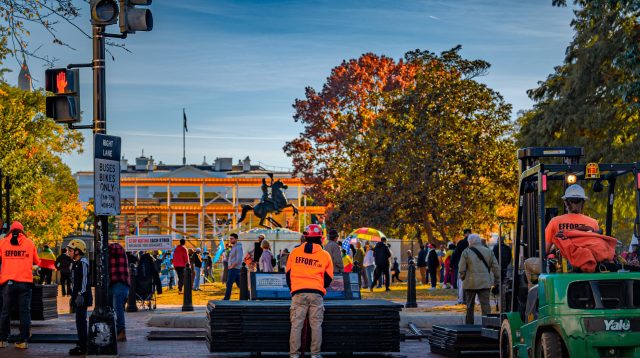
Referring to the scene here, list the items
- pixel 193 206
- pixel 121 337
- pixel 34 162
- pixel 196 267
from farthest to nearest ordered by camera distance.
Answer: pixel 193 206
pixel 34 162
pixel 196 267
pixel 121 337

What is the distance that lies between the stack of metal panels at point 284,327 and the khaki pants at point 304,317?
69 cm

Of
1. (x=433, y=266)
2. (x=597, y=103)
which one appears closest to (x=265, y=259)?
(x=433, y=266)

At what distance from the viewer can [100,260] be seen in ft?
54.2

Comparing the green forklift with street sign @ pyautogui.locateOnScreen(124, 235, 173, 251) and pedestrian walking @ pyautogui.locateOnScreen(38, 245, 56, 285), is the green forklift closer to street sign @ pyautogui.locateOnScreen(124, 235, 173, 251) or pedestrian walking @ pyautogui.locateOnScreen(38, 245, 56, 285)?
street sign @ pyautogui.locateOnScreen(124, 235, 173, 251)

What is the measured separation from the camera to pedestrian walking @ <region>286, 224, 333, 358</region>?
14695mm

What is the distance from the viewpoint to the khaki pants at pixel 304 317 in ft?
48.3

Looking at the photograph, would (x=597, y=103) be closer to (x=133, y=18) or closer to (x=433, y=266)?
(x=433, y=266)

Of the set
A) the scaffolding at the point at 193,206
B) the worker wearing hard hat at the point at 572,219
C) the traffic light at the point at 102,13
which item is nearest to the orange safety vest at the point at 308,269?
the worker wearing hard hat at the point at 572,219

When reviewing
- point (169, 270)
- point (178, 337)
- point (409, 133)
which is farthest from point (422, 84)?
point (178, 337)

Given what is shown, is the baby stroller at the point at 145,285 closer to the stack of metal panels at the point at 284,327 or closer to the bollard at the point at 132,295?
the bollard at the point at 132,295

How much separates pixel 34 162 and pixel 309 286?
140ft

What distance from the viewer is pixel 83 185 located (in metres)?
138

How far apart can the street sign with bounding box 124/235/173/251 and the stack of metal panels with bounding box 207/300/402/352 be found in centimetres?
1729

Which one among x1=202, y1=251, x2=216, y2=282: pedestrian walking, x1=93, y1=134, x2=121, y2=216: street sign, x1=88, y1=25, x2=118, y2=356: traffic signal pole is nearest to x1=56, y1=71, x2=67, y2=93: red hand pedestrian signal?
x1=88, y1=25, x2=118, y2=356: traffic signal pole
